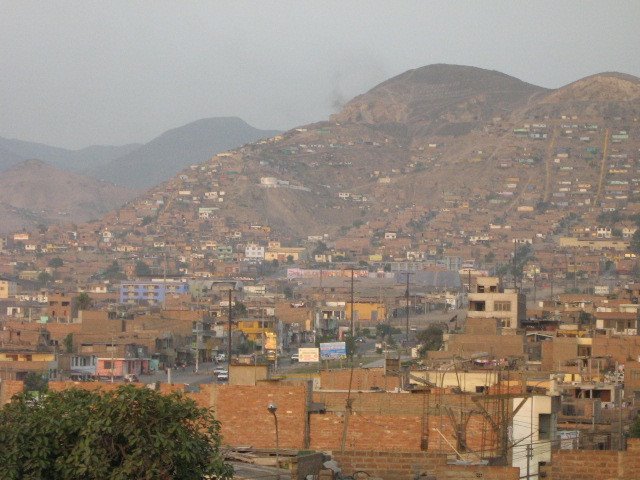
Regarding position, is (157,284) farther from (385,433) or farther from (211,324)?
(385,433)

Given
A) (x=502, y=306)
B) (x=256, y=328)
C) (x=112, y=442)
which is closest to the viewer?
(x=112, y=442)

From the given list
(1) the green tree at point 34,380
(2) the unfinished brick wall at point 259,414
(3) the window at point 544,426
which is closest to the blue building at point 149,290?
(1) the green tree at point 34,380

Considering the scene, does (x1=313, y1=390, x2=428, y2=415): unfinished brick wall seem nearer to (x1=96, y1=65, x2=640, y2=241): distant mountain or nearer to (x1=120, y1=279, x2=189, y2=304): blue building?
(x1=120, y1=279, x2=189, y2=304): blue building

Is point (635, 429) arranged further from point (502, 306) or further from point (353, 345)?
point (353, 345)

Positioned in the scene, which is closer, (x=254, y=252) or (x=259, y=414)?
(x=259, y=414)

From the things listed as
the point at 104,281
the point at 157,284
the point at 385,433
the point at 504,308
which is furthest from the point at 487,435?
the point at 104,281

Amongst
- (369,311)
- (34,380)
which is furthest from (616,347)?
(369,311)
